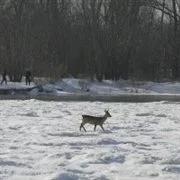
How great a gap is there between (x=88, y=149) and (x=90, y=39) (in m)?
51.9

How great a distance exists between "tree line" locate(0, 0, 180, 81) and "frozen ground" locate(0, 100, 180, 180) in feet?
120

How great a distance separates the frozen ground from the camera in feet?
30.5

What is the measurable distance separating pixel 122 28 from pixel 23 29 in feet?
37.4

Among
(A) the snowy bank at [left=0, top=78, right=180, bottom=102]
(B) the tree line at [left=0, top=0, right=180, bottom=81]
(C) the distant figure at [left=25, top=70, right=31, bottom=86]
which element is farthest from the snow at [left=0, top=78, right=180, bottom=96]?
(B) the tree line at [left=0, top=0, right=180, bottom=81]

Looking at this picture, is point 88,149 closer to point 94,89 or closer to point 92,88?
point 94,89

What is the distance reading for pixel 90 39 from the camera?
63.5 metres

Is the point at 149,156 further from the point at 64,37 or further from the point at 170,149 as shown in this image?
the point at 64,37

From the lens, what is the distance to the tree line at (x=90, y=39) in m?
56.4

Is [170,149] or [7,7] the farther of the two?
[7,7]

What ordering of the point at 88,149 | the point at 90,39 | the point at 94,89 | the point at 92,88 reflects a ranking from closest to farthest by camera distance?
the point at 88,149 → the point at 94,89 → the point at 92,88 → the point at 90,39

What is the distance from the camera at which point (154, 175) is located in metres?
9.25

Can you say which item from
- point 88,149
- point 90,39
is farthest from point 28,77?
point 88,149

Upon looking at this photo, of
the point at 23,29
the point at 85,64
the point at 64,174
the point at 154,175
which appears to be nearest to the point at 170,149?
the point at 154,175

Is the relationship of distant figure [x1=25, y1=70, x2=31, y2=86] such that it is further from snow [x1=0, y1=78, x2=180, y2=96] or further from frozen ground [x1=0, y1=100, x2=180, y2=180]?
frozen ground [x1=0, y1=100, x2=180, y2=180]
